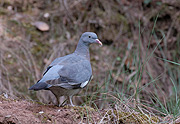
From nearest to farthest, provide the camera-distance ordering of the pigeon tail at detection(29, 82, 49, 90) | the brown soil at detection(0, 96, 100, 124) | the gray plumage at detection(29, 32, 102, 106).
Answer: the brown soil at detection(0, 96, 100, 124) < the pigeon tail at detection(29, 82, 49, 90) < the gray plumage at detection(29, 32, 102, 106)

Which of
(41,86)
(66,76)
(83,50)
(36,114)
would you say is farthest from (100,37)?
(36,114)

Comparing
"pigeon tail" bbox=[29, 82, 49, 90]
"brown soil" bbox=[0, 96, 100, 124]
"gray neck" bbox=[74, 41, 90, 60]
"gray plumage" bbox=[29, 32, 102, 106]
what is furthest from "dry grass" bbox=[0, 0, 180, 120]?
"pigeon tail" bbox=[29, 82, 49, 90]

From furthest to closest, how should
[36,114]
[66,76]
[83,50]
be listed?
1. [83,50]
2. [66,76]
3. [36,114]

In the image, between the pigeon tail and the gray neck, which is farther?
the gray neck

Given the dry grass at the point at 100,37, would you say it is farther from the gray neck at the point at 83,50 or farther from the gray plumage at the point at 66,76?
the gray plumage at the point at 66,76

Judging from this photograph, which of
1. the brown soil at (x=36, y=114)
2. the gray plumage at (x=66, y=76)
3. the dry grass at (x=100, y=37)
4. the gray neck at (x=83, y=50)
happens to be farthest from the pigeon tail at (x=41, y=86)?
the dry grass at (x=100, y=37)

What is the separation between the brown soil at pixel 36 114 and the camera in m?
2.64

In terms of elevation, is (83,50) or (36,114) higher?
(83,50)

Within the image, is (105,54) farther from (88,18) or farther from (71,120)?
(71,120)

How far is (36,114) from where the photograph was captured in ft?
9.12

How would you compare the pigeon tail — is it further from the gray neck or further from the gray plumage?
the gray neck

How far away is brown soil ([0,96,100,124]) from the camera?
2641 millimetres

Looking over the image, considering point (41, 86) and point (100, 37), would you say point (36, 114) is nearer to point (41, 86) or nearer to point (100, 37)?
point (41, 86)

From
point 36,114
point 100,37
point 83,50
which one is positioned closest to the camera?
point 36,114
